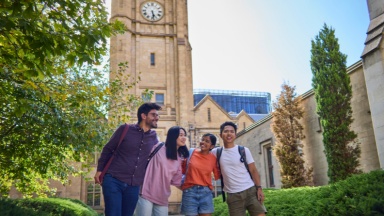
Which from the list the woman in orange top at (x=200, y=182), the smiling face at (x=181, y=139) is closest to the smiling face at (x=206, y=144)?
the woman in orange top at (x=200, y=182)

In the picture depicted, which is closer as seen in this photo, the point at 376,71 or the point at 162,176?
the point at 162,176

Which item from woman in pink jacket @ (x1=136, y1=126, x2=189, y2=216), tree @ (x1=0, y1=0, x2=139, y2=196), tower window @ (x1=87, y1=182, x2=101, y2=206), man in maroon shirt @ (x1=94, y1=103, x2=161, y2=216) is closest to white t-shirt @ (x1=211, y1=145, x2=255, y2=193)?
woman in pink jacket @ (x1=136, y1=126, x2=189, y2=216)

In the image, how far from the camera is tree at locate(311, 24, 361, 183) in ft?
37.6

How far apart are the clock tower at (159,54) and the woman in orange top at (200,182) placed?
1189 inches

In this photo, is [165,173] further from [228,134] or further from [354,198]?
[354,198]

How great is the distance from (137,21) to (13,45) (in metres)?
32.9

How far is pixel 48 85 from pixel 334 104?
9.01m

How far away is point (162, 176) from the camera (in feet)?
16.7

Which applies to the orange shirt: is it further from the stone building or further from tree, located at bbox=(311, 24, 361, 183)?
the stone building

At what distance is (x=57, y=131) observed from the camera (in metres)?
9.10

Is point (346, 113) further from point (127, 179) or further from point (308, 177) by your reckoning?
point (127, 179)

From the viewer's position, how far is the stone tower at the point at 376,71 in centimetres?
1027

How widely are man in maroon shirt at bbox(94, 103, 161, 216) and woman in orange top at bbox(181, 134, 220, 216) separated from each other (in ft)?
2.68

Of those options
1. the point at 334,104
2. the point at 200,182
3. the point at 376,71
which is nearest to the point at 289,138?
the point at 334,104
